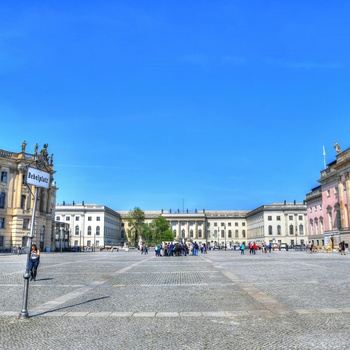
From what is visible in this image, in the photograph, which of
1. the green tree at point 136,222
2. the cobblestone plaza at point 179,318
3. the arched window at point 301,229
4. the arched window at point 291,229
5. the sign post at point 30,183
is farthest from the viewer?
the arched window at point 291,229

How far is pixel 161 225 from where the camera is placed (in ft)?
482

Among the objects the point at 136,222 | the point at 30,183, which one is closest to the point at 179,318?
the point at 30,183

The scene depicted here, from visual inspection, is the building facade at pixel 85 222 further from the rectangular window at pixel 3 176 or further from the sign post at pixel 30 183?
the sign post at pixel 30 183

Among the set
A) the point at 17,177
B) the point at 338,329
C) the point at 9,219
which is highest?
the point at 17,177

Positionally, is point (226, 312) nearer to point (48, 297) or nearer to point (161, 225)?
point (48, 297)

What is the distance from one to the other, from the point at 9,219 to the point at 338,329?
67063mm

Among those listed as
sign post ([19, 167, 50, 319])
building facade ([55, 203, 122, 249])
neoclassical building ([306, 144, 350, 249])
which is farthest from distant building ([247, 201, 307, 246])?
→ sign post ([19, 167, 50, 319])

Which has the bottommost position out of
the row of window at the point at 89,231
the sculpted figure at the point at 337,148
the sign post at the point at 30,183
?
the sign post at the point at 30,183

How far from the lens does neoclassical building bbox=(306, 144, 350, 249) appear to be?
67688 millimetres

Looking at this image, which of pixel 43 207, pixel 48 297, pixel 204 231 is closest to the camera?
pixel 48 297

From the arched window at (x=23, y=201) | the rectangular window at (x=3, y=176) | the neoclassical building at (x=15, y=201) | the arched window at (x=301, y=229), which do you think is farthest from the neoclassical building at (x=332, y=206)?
the rectangular window at (x=3, y=176)

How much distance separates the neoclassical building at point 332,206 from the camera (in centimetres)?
6769

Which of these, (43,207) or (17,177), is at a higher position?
(17,177)

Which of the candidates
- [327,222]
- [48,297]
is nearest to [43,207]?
[327,222]
